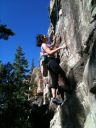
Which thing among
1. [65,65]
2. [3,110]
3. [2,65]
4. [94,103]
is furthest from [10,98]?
[94,103]

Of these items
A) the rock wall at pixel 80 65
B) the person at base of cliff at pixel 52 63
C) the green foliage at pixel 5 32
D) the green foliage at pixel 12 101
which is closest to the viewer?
the rock wall at pixel 80 65

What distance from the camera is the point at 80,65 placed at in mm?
12531

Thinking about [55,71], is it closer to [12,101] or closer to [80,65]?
[80,65]

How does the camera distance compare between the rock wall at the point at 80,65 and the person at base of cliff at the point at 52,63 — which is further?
the person at base of cliff at the point at 52,63

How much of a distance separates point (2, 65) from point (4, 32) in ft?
18.4

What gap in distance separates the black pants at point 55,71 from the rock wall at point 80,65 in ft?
1.05

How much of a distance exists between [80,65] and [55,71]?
111 centimetres

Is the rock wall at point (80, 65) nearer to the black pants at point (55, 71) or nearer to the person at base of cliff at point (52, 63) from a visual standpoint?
the black pants at point (55, 71)

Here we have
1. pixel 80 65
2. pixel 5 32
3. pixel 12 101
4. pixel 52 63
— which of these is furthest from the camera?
pixel 12 101

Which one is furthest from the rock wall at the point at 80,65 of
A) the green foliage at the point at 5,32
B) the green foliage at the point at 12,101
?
the green foliage at the point at 12,101

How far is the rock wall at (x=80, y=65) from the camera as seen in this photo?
1055 centimetres

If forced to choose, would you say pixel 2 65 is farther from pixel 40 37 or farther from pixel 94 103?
pixel 94 103

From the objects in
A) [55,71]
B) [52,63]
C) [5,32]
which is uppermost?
[5,32]

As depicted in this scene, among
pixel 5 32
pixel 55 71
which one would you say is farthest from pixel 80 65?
pixel 5 32
